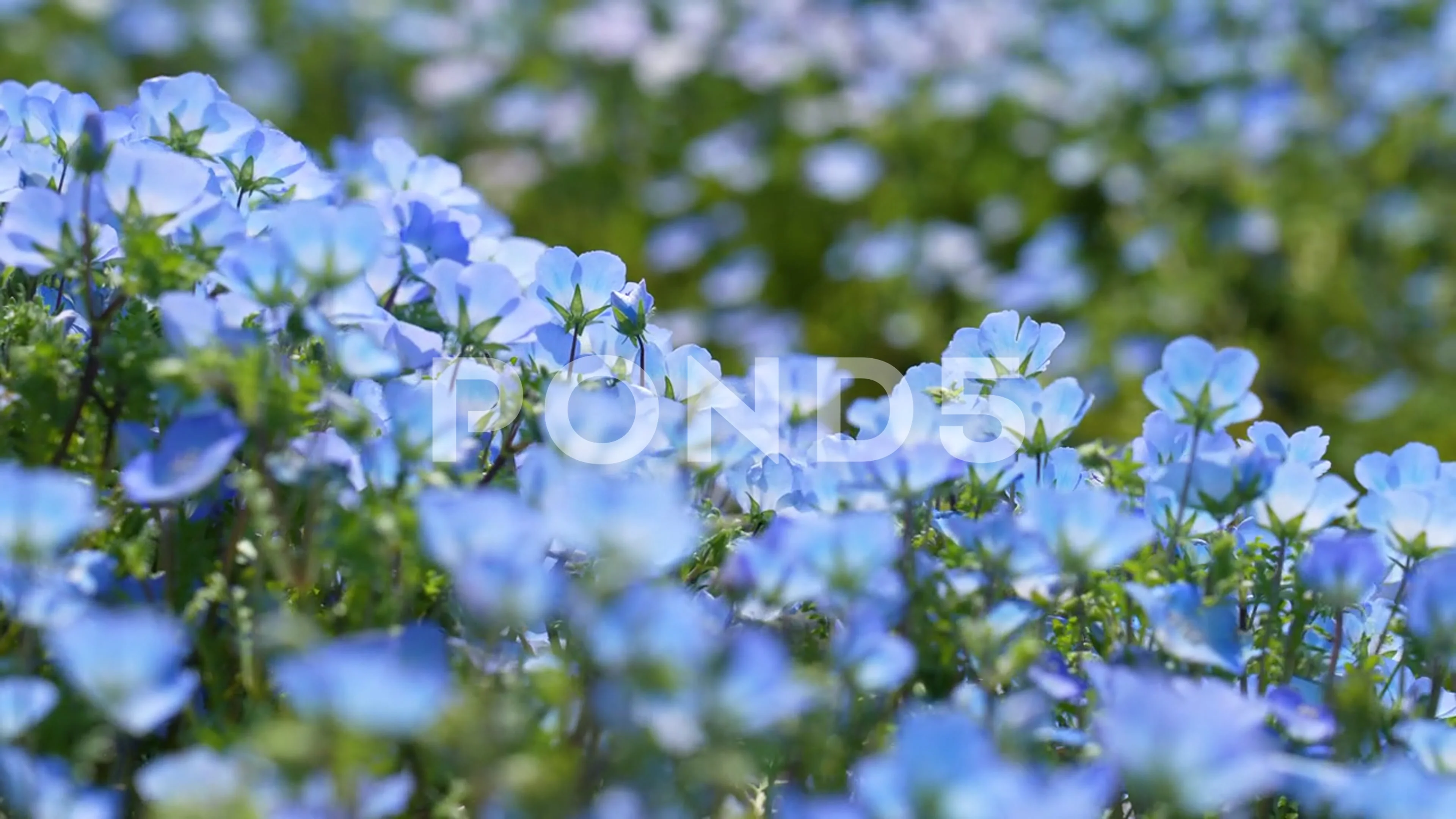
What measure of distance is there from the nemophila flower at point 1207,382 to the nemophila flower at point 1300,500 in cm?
6

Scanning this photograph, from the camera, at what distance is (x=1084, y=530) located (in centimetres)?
87

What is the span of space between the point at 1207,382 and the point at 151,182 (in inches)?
29.7

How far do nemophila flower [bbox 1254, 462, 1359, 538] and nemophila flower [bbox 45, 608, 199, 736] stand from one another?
70cm

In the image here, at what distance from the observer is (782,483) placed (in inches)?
42.8

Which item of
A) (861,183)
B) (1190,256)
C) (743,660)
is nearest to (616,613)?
(743,660)

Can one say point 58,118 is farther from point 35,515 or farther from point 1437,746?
point 1437,746

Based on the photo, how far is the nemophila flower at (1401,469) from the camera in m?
1.07

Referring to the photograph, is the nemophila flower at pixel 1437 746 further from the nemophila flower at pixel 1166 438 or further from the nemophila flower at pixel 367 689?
the nemophila flower at pixel 367 689

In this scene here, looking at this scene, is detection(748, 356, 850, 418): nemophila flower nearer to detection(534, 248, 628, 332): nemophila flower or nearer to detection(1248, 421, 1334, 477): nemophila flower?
detection(534, 248, 628, 332): nemophila flower

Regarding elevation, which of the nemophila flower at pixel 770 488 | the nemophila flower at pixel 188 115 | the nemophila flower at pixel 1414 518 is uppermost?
the nemophila flower at pixel 188 115

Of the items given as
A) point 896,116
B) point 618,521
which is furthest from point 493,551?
point 896,116

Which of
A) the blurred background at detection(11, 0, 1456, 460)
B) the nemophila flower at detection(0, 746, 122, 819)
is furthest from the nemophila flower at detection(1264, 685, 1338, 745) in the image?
the blurred background at detection(11, 0, 1456, 460)

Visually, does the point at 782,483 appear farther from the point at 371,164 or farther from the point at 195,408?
the point at 371,164

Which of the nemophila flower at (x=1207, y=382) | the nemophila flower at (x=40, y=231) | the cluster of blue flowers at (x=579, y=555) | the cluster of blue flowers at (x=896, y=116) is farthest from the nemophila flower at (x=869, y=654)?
the cluster of blue flowers at (x=896, y=116)
